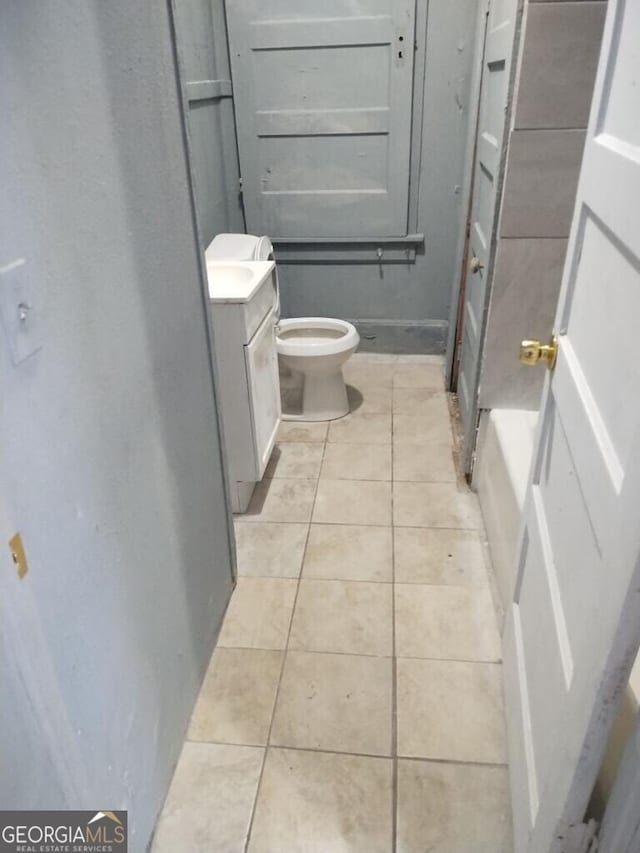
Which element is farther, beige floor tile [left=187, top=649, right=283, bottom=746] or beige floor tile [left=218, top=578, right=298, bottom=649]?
beige floor tile [left=218, top=578, right=298, bottom=649]

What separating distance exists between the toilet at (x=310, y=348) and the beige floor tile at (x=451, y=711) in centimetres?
141

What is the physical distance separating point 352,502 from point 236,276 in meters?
0.93

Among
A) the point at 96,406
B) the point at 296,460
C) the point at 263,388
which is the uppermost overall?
the point at 96,406

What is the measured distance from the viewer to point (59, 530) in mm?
847

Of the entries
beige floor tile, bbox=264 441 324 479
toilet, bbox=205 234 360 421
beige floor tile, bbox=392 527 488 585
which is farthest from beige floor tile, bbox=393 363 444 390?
beige floor tile, bbox=392 527 488 585

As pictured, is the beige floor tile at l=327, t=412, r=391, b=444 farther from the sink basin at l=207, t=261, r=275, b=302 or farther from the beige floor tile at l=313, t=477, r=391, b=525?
the sink basin at l=207, t=261, r=275, b=302

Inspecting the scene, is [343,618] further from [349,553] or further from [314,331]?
[314,331]

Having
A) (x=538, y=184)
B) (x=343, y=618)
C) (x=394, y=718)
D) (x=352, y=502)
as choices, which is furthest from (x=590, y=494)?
(x=352, y=502)

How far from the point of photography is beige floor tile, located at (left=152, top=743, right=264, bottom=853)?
4.02ft

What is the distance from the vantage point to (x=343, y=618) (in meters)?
1.75

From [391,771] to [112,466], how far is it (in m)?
0.94

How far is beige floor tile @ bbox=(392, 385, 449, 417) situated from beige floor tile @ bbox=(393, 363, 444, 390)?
0.16 feet

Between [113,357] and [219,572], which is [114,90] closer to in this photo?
[113,357]

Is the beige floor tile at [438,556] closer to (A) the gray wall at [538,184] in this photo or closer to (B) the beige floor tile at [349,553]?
(B) the beige floor tile at [349,553]
